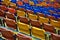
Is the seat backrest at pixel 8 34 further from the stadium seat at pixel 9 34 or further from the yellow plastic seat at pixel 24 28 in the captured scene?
the yellow plastic seat at pixel 24 28

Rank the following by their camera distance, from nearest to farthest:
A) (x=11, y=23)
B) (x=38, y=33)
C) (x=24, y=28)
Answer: (x=38, y=33), (x=24, y=28), (x=11, y=23)

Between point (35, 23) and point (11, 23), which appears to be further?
point (35, 23)

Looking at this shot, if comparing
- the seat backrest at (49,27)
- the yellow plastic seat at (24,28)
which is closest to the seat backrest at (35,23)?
the seat backrest at (49,27)

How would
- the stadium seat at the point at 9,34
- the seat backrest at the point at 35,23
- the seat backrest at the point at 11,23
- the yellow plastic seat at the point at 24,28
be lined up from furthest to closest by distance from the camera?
the seat backrest at the point at 35,23 < the seat backrest at the point at 11,23 < the yellow plastic seat at the point at 24,28 < the stadium seat at the point at 9,34

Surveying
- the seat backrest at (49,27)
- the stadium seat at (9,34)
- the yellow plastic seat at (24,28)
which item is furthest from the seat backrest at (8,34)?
the seat backrest at (49,27)

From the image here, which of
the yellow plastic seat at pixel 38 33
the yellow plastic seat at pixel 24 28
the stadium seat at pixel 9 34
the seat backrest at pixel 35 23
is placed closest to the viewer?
the stadium seat at pixel 9 34

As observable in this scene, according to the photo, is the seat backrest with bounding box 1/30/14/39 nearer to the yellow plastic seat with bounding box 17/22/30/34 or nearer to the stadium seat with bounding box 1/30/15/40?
the stadium seat with bounding box 1/30/15/40

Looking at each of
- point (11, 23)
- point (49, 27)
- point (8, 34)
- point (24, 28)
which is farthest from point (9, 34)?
point (49, 27)

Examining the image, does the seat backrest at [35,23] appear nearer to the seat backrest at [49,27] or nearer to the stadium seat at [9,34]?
the seat backrest at [49,27]

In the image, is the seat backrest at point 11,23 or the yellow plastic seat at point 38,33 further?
the seat backrest at point 11,23

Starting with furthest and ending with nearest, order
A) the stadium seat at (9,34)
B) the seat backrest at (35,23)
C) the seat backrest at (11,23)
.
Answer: the seat backrest at (35,23) → the seat backrest at (11,23) → the stadium seat at (9,34)

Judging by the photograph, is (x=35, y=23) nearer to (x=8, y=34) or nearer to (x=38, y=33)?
(x=38, y=33)

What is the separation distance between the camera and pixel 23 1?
30.6 ft

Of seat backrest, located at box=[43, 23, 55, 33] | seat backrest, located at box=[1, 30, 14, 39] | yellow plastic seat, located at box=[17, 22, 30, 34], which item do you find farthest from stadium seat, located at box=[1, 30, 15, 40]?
seat backrest, located at box=[43, 23, 55, 33]
